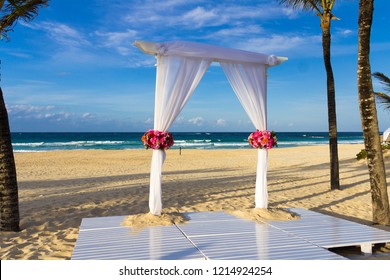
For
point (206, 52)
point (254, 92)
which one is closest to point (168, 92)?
point (206, 52)

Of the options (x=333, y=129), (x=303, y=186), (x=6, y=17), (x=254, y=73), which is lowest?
(x=303, y=186)

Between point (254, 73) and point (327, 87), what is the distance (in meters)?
4.19

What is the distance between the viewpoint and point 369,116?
6402 millimetres

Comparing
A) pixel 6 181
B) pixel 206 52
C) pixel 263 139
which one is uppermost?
pixel 206 52

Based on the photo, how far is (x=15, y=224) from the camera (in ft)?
20.5

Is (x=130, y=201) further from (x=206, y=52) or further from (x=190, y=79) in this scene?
(x=206, y=52)

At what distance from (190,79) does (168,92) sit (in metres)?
0.47

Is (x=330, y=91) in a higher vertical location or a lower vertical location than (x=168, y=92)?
higher

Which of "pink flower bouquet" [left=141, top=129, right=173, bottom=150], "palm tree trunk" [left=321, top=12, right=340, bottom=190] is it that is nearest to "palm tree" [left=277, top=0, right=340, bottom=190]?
"palm tree trunk" [left=321, top=12, right=340, bottom=190]

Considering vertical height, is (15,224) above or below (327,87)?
below

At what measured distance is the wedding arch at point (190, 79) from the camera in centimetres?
611

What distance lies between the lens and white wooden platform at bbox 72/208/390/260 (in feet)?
14.4
